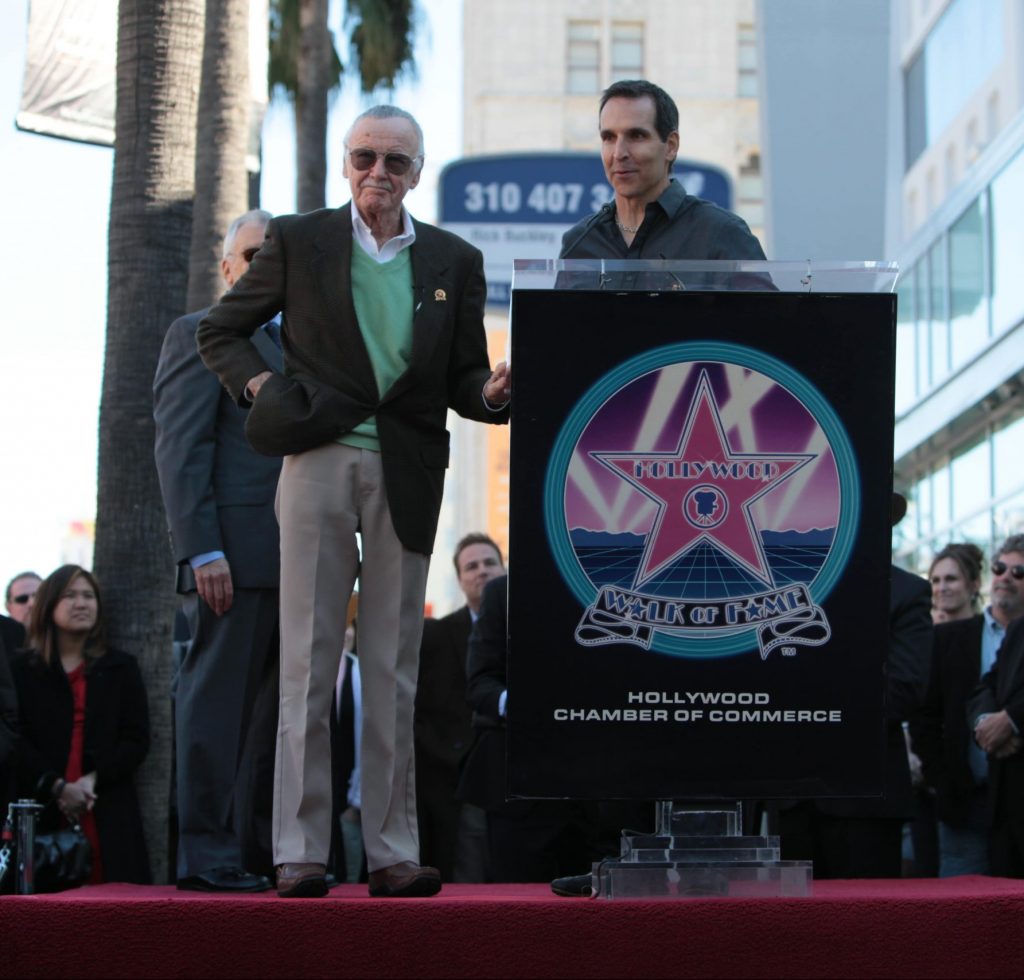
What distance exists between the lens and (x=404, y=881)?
4.70m

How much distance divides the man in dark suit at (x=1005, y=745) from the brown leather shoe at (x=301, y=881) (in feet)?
12.0

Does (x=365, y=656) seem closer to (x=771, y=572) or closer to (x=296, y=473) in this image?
(x=296, y=473)

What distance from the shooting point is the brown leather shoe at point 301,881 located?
451 centimetres

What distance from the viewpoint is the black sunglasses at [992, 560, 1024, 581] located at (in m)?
8.59

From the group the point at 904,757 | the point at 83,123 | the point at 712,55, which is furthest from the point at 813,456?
the point at 712,55

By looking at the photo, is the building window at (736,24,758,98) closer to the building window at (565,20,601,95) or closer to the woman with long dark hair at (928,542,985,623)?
the building window at (565,20,601,95)

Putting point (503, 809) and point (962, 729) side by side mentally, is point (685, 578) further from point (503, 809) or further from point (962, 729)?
point (962, 729)

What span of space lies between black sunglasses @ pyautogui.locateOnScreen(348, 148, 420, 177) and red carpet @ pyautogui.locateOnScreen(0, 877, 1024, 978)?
1.97 metres

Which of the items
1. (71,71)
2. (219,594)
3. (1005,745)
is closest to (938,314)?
(71,71)

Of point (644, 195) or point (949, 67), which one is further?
point (949, 67)

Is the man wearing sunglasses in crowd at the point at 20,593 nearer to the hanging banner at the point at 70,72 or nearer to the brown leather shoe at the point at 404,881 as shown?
the hanging banner at the point at 70,72

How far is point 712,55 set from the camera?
6612 cm

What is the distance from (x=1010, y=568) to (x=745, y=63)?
6054 cm

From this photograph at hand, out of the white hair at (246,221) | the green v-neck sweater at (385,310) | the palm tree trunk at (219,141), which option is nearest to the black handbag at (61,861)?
the white hair at (246,221)
